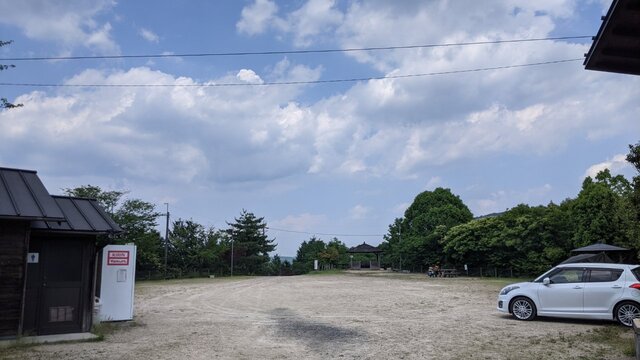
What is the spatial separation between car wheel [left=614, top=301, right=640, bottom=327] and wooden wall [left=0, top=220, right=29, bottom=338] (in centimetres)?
1292

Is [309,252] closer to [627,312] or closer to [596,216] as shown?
[596,216]

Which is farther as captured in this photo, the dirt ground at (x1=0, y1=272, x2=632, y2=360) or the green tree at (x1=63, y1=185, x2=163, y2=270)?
the green tree at (x1=63, y1=185, x2=163, y2=270)

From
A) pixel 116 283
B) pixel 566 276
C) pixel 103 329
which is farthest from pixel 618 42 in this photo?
pixel 116 283

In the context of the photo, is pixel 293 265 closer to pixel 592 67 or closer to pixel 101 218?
pixel 101 218

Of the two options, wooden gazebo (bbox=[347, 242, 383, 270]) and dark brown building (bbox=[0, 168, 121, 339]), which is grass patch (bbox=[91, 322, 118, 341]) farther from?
wooden gazebo (bbox=[347, 242, 383, 270])

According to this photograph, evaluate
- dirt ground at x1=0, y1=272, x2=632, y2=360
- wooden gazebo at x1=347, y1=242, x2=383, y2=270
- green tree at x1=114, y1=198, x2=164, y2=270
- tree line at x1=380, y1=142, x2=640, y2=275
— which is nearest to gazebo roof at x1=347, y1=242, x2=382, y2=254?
wooden gazebo at x1=347, y1=242, x2=383, y2=270

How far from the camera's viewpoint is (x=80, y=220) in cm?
1066

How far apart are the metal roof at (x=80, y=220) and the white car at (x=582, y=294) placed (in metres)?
10.1

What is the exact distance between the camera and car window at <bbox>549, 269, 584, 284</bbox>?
12352 millimetres

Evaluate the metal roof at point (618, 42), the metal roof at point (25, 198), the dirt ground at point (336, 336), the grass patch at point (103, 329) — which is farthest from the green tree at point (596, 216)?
the metal roof at point (25, 198)

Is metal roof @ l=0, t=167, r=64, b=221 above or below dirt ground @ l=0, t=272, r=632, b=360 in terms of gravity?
above

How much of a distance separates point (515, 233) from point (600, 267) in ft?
93.1

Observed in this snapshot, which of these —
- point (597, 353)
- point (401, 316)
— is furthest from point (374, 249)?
point (597, 353)

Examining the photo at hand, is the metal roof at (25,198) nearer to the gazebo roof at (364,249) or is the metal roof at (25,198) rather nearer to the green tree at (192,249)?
the green tree at (192,249)
